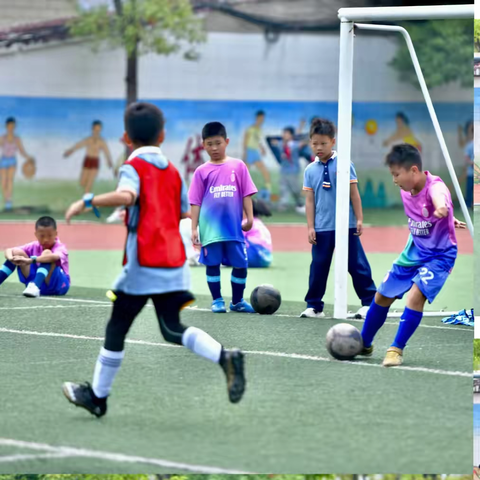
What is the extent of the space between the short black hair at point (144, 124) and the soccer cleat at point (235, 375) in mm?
1171

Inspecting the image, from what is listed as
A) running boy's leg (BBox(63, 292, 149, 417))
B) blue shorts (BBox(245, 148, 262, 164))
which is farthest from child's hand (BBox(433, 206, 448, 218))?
blue shorts (BBox(245, 148, 262, 164))

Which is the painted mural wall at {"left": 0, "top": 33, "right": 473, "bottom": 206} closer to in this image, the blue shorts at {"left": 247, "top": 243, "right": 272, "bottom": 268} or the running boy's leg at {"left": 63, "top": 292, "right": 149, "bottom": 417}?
the blue shorts at {"left": 247, "top": 243, "right": 272, "bottom": 268}

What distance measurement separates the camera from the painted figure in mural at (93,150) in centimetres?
2330

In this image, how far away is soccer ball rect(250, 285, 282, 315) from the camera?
8664 mm

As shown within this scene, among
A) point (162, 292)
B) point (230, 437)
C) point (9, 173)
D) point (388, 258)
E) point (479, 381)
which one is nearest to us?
point (230, 437)

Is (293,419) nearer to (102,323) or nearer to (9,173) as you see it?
(102,323)

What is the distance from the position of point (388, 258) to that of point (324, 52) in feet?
32.4

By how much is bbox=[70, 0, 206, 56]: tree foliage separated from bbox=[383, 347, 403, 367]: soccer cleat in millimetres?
17536

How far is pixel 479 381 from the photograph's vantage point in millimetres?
6117

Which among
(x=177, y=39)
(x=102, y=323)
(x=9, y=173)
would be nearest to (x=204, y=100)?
(x=177, y=39)

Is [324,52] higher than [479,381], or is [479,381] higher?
[324,52]

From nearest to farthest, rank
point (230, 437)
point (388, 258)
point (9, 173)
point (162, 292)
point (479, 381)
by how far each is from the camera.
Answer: point (230, 437) < point (162, 292) < point (479, 381) < point (388, 258) < point (9, 173)

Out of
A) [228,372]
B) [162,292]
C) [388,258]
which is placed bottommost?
[388,258]

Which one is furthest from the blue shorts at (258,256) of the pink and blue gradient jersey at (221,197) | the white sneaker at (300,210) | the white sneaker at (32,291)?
the white sneaker at (300,210)
